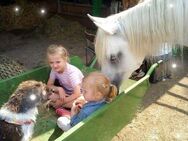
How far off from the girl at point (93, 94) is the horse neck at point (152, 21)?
14.9 inches

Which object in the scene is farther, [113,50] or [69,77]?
[69,77]

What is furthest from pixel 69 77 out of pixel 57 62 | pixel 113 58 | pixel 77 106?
pixel 113 58

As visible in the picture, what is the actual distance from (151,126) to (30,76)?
118 centimetres

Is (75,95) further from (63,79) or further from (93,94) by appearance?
(93,94)

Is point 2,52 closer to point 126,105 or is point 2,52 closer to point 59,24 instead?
point 59,24

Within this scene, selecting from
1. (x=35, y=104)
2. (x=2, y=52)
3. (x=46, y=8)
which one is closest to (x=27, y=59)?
(x=2, y=52)

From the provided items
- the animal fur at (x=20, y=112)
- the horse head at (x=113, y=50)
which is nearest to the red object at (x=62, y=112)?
the horse head at (x=113, y=50)

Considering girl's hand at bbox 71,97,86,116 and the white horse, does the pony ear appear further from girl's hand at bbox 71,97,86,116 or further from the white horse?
girl's hand at bbox 71,97,86,116

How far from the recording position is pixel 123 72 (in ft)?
7.68

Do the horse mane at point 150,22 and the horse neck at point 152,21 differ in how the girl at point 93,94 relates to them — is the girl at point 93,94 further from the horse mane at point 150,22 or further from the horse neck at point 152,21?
the horse neck at point 152,21

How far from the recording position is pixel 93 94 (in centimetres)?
212

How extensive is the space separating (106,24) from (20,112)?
83 centimetres

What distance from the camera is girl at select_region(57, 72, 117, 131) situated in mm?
2082

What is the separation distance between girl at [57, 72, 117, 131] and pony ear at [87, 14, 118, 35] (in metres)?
0.30
